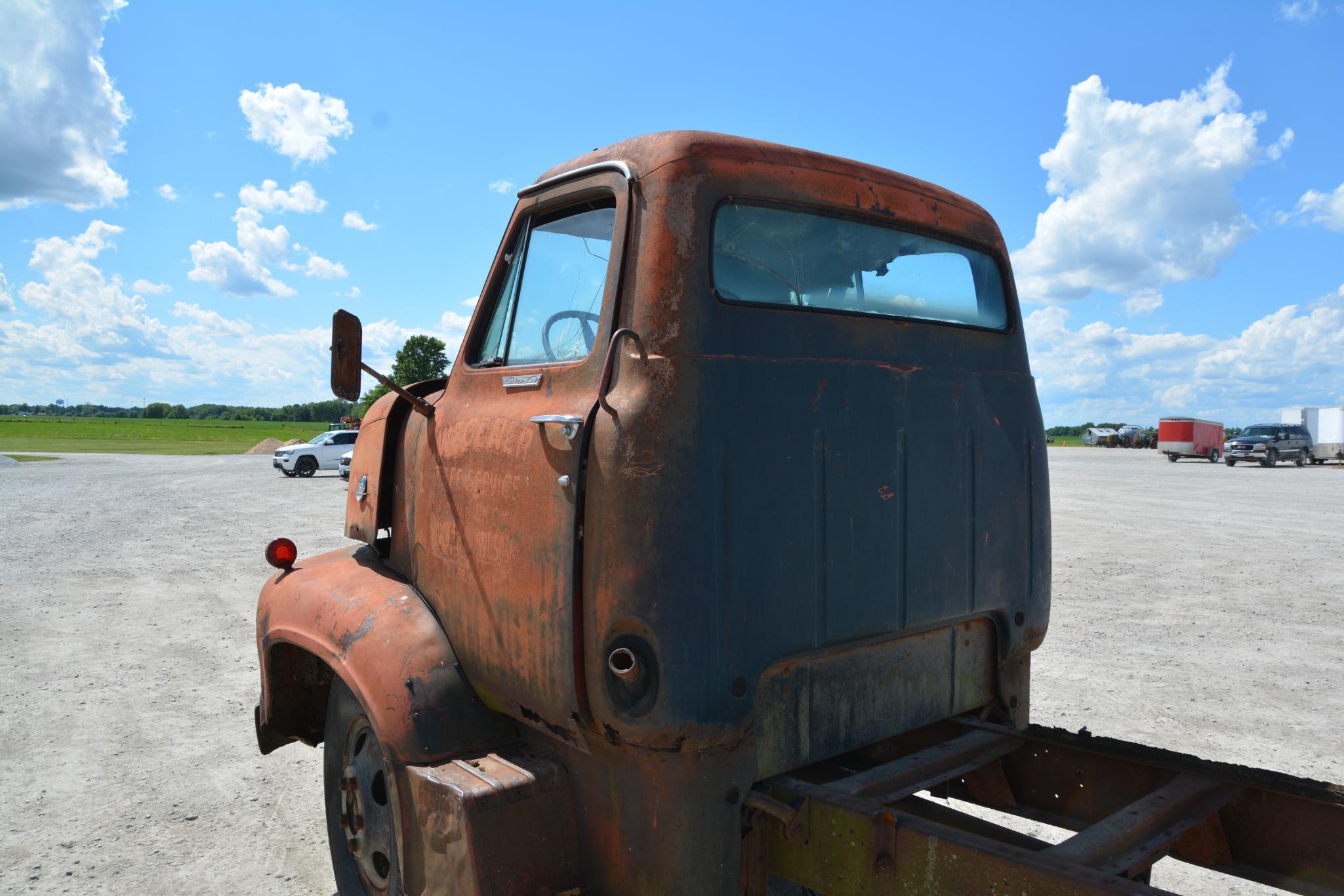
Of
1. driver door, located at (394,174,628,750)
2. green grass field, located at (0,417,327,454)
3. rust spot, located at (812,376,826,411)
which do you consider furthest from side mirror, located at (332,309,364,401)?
green grass field, located at (0,417,327,454)

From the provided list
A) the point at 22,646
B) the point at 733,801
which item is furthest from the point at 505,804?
the point at 22,646

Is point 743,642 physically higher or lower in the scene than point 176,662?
higher

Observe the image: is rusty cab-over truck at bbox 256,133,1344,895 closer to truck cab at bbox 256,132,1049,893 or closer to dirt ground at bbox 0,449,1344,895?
truck cab at bbox 256,132,1049,893

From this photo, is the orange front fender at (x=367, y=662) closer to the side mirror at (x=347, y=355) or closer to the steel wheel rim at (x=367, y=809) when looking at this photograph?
the steel wheel rim at (x=367, y=809)

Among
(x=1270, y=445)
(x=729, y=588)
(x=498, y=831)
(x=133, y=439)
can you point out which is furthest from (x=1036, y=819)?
(x=133, y=439)

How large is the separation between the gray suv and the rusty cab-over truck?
3970 cm

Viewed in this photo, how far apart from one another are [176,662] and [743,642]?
6.13 meters

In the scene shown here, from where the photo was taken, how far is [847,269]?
277 cm

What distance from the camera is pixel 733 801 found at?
227 cm

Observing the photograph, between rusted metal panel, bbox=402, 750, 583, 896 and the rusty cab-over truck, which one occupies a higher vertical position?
the rusty cab-over truck

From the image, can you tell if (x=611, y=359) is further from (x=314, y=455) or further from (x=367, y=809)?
(x=314, y=455)

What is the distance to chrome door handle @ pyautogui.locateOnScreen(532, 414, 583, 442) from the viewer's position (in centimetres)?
230

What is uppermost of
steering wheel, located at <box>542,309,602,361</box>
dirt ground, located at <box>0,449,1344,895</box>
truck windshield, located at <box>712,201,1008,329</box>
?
truck windshield, located at <box>712,201,1008,329</box>

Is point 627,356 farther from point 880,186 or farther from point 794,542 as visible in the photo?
point 880,186
